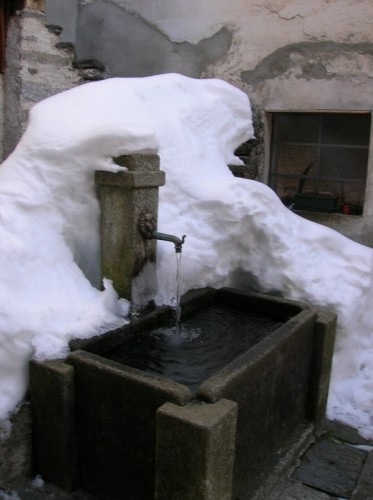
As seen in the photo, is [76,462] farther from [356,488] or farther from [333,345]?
[333,345]

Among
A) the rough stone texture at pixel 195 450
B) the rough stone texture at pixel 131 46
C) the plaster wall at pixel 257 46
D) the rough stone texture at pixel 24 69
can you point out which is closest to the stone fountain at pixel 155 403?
the rough stone texture at pixel 195 450

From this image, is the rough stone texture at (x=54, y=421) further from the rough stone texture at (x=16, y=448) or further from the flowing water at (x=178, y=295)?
the flowing water at (x=178, y=295)

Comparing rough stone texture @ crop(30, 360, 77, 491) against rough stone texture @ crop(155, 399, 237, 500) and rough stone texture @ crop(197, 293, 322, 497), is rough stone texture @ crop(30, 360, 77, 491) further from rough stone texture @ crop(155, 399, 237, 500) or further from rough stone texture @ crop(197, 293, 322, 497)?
rough stone texture @ crop(197, 293, 322, 497)

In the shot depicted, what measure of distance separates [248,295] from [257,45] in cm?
306

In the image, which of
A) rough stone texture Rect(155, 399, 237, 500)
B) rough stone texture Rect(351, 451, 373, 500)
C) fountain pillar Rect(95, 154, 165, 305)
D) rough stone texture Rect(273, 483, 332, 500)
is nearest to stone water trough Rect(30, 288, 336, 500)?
rough stone texture Rect(155, 399, 237, 500)

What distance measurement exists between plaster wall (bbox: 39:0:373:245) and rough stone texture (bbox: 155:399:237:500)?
11.5ft

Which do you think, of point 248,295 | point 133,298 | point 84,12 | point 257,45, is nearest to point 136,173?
point 133,298

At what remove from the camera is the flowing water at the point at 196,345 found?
3.04 metres

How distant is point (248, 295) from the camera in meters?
3.89

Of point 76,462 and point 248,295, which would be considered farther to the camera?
point 248,295

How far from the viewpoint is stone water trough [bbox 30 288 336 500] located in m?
2.29

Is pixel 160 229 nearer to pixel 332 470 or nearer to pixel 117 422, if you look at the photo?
pixel 117 422

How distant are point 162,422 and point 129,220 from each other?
1.35 meters

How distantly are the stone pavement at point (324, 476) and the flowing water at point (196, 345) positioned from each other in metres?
0.74
